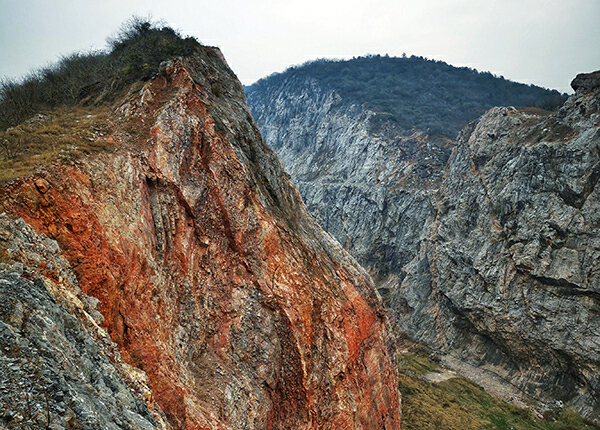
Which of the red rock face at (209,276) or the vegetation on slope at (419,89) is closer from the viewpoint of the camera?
the red rock face at (209,276)

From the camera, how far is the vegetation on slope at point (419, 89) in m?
76.2

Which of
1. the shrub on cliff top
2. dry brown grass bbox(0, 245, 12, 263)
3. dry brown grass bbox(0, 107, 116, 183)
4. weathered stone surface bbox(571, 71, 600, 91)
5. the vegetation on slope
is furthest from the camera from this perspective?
the vegetation on slope

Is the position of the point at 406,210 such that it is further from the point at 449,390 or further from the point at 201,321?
the point at 201,321

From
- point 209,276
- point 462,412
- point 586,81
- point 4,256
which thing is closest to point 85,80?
point 209,276

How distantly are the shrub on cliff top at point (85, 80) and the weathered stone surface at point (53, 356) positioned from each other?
11.9m

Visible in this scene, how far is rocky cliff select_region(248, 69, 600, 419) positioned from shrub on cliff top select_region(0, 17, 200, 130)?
32276mm

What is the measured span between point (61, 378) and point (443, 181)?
166 feet

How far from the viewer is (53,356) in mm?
4984

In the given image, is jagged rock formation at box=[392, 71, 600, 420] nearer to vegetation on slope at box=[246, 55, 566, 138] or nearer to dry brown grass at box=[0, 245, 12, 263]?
vegetation on slope at box=[246, 55, 566, 138]

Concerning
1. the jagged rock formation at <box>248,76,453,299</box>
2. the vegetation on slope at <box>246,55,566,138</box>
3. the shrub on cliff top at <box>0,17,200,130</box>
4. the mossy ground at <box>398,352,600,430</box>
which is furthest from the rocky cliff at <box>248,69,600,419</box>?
the shrub on cliff top at <box>0,17,200,130</box>

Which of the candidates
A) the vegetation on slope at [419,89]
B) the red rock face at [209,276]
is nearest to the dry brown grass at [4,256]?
the red rock face at [209,276]

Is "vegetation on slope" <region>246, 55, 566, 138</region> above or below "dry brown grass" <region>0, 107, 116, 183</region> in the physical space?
above

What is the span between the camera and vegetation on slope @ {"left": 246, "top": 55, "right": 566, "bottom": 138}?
7625cm

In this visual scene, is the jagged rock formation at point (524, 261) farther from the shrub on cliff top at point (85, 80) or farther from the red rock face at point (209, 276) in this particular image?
the shrub on cliff top at point (85, 80)
